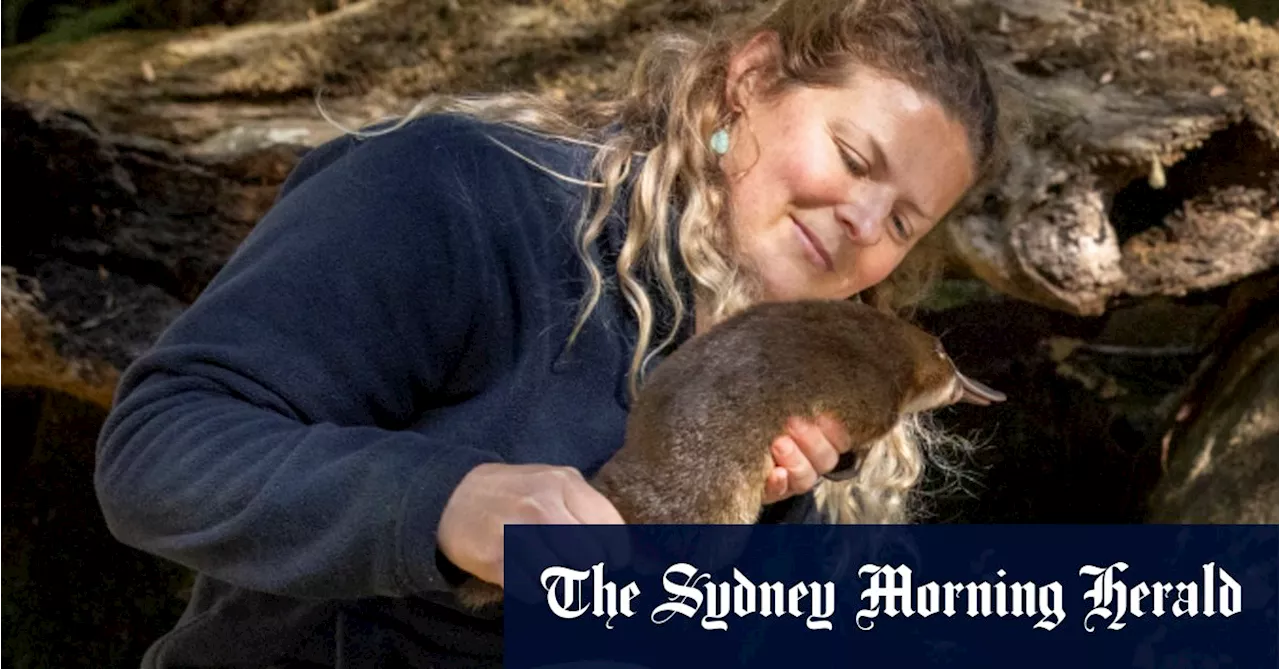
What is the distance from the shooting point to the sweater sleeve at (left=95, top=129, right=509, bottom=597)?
2.75 feet

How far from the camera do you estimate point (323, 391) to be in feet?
3.17

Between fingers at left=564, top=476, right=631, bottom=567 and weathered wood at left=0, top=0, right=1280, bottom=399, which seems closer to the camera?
fingers at left=564, top=476, right=631, bottom=567

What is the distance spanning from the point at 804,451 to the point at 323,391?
37 centimetres

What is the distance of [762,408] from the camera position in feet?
2.85

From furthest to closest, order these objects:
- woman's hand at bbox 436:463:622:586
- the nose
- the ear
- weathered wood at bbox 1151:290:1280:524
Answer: weathered wood at bbox 1151:290:1280:524
the ear
the nose
woman's hand at bbox 436:463:622:586

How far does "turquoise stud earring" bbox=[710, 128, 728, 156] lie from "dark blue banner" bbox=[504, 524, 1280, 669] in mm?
427

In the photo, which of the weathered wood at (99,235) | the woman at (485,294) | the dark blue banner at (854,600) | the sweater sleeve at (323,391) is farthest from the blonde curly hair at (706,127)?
the weathered wood at (99,235)

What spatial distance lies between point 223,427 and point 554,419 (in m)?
0.30

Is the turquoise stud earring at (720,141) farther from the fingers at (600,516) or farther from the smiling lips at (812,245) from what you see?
the fingers at (600,516)

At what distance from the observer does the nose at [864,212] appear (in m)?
1.06

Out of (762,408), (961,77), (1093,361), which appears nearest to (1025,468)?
(1093,361)

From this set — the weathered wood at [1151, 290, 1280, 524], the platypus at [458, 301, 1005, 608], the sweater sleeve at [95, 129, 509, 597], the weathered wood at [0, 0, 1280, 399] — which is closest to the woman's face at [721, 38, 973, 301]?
the platypus at [458, 301, 1005, 608]

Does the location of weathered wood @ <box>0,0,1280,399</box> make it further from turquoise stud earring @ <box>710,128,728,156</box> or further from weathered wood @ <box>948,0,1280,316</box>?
turquoise stud earring @ <box>710,128,728,156</box>

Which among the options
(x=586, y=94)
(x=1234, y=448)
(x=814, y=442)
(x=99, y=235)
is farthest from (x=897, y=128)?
(x=99, y=235)
